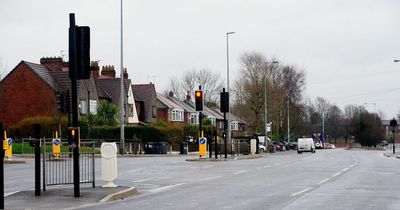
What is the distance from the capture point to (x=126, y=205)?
47.7 ft

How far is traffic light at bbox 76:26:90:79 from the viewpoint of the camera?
49.9 ft

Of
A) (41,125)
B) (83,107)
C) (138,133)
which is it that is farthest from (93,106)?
(41,125)

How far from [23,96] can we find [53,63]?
5.61 meters

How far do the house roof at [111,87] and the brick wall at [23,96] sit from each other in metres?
11.5

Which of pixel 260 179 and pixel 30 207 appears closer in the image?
pixel 30 207

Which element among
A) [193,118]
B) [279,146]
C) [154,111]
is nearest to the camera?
[154,111]

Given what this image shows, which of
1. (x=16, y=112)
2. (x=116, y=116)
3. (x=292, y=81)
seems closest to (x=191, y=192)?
(x=116, y=116)

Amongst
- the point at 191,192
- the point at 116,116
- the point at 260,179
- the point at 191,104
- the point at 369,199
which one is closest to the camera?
the point at 369,199

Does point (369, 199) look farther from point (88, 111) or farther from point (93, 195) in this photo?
point (88, 111)

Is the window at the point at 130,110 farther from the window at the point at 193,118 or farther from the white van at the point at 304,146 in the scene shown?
the window at the point at 193,118

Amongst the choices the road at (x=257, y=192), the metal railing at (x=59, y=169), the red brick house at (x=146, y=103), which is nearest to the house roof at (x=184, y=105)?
the red brick house at (x=146, y=103)

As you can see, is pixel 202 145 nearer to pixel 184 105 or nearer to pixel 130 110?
pixel 130 110

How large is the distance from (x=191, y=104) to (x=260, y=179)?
295 ft

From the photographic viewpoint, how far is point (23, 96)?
66125mm
